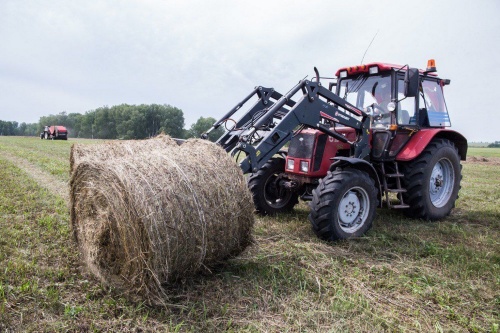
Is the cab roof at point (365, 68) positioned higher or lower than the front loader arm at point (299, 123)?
higher

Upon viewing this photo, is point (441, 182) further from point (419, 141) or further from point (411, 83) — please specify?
point (411, 83)

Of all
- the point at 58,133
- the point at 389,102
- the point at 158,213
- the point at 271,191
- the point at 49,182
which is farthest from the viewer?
the point at 58,133

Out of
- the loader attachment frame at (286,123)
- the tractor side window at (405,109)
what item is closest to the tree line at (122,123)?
the loader attachment frame at (286,123)

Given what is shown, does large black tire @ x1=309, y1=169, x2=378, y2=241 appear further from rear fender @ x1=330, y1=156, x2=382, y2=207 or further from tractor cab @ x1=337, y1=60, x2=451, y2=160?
tractor cab @ x1=337, y1=60, x2=451, y2=160

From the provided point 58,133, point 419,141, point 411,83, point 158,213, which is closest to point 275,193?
point 419,141

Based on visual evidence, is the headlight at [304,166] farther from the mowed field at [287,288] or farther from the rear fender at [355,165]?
the mowed field at [287,288]

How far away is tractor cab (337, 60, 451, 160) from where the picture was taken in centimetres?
562

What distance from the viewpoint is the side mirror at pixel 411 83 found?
5.13 m

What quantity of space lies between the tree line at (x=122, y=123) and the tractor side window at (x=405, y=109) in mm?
2845

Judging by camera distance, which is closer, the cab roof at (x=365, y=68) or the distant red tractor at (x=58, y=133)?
the cab roof at (x=365, y=68)

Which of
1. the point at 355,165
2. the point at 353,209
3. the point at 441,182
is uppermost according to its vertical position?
the point at 355,165

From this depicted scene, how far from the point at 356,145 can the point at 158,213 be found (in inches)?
133

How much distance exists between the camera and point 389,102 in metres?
5.65

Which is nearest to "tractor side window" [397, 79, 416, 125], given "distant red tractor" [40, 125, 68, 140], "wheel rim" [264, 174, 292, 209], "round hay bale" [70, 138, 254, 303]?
"wheel rim" [264, 174, 292, 209]
